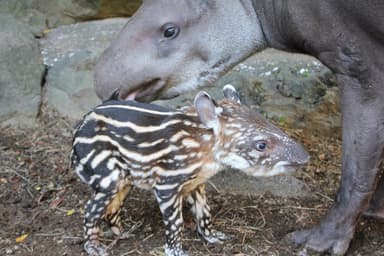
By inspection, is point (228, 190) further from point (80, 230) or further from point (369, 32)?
point (369, 32)

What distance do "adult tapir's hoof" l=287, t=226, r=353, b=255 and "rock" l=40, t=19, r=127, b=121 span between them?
96.8 inches

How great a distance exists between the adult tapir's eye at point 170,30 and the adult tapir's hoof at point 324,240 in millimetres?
1403

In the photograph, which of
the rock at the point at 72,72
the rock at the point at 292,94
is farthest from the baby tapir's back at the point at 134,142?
the rock at the point at 72,72

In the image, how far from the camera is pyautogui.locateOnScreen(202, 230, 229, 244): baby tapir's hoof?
13.6ft

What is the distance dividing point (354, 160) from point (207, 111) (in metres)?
0.93

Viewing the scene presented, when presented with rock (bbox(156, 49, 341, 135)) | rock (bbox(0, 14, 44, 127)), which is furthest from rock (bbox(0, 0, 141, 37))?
rock (bbox(156, 49, 341, 135))

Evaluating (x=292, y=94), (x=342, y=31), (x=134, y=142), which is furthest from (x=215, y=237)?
(x=292, y=94)

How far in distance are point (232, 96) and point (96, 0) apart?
11.5 feet

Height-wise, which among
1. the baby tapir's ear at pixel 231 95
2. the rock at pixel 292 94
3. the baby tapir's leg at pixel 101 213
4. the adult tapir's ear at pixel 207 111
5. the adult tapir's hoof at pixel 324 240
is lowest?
the rock at pixel 292 94

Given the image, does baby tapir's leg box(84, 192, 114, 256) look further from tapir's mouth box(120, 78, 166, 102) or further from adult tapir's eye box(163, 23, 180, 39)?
adult tapir's eye box(163, 23, 180, 39)

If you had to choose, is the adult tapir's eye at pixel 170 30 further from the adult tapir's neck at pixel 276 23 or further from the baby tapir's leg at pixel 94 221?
the baby tapir's leg at pixel 94 221

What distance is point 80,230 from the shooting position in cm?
436

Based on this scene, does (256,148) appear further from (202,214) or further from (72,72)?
(72,72)

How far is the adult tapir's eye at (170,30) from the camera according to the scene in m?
4.39
